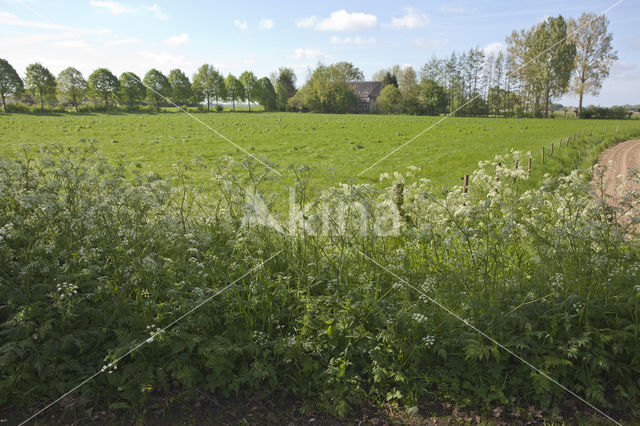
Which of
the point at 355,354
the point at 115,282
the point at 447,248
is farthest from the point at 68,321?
the point at 447,248

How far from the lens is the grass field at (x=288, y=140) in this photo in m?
17.0

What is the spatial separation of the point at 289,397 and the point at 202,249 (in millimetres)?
2925

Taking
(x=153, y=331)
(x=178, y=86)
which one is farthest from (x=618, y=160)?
(x=153, y=331)

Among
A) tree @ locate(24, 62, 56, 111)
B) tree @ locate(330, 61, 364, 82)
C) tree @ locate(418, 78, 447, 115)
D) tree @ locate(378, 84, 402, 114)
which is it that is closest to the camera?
tree @ locate(330, 61, 364, 82)

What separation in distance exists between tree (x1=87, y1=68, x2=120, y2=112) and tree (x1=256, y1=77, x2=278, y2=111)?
61.8 ft

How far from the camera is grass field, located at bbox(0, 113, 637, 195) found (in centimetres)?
1705

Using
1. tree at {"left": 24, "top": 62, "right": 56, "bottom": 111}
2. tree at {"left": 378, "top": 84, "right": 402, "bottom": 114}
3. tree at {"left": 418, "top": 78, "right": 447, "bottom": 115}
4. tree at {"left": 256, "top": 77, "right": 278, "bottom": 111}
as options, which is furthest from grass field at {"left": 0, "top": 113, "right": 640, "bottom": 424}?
tree at {"left": 378, "top": 84, "right": 402, "bottom": 114}

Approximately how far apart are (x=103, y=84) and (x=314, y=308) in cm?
2156

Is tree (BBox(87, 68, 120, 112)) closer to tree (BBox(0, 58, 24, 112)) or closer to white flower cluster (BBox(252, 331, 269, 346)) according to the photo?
tree (BBox(0, 58, 24, 112))

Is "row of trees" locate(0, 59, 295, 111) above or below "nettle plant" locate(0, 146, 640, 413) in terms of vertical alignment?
above

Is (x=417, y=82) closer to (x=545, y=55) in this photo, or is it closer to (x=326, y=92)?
(x=326, y=92)

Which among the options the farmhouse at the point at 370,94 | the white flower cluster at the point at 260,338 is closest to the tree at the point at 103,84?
the white flower cluster at the point at 260,338

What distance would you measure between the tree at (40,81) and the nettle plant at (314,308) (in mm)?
18607
